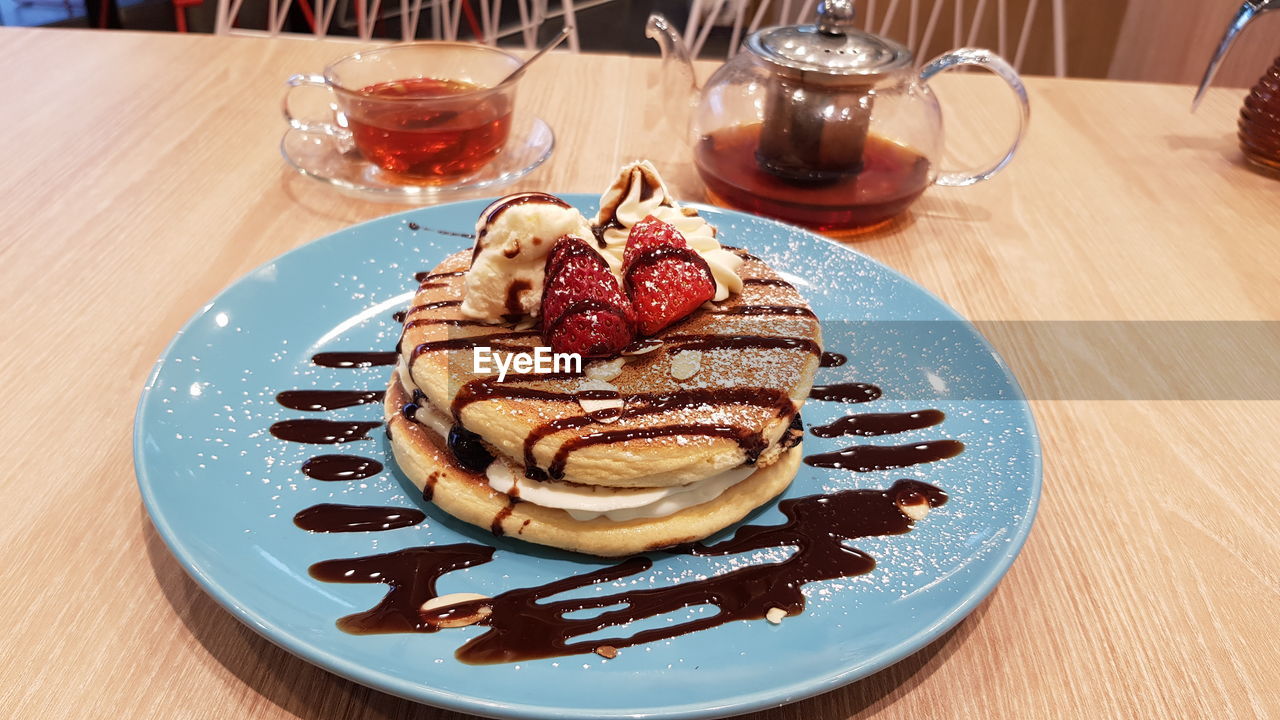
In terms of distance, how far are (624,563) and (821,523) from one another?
25 centimetres

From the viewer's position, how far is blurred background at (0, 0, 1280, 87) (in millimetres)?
3100

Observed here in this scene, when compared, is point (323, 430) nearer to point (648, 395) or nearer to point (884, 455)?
point (648, 395)

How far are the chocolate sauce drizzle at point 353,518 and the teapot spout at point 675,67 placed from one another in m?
1.13

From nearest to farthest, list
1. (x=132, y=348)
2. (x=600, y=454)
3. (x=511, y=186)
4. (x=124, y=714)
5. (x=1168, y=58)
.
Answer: (x=124, y=714)
(x=600, y=454)
(x=132, y=348)
(x=511, y=186)
(x=1168, y=58)

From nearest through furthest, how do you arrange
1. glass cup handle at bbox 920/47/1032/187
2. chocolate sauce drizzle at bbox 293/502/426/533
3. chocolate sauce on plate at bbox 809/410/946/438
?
chocolate sauce drizzle at bbox 293/502/426/533
chocolate sauce on plate at bbox 809/410/946/438
glass cup handle at bbox 920/47/1032/187

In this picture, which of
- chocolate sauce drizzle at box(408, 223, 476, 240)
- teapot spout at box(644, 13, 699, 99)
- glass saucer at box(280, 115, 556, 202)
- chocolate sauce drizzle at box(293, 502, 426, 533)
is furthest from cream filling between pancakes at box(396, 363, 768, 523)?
teapot spout at box(644, 13, 699, 99)

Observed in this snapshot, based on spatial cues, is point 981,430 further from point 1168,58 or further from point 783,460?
point 1168,58

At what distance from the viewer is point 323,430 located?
45.1 inches

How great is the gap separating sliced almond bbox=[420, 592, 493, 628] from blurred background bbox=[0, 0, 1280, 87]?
2.38 metres

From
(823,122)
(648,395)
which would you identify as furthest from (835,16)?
(648,395)

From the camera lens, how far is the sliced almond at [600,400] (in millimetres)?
1012

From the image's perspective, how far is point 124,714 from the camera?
2.69ft

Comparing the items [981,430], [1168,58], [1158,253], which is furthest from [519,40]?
[981,430]

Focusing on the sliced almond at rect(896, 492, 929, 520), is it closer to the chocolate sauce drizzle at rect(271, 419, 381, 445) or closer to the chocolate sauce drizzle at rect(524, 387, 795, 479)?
the chocolate sauce drizzle at rect(524, 387, 795, 479)
